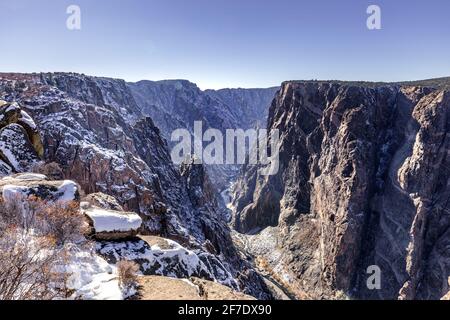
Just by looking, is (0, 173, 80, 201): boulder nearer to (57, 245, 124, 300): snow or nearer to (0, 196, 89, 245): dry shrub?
(0, 196, 89, 245): dry shrub

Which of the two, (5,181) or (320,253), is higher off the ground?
(5,181)

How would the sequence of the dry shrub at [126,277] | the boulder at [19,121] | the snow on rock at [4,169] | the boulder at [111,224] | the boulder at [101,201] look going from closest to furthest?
the dry shrub at [126,277] < the boulder at [111,224] < the boulder at [101,201] < the snow on rock at [4,169] < the boulder at [19,121]

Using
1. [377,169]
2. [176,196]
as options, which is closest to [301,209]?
[377,169]

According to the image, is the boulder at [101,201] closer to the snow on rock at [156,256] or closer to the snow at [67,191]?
the snow at [67,191]

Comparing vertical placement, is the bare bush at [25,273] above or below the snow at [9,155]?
below

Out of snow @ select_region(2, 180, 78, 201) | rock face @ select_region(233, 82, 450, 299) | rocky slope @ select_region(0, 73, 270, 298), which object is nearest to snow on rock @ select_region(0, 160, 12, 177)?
rocky slope @ select_region(0, 73, 270, 298)

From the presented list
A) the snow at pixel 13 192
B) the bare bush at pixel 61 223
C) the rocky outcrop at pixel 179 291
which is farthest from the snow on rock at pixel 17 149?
the rocky outcrop at pixel 179 291

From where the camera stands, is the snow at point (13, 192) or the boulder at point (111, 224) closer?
the snow at point (13, 192)
